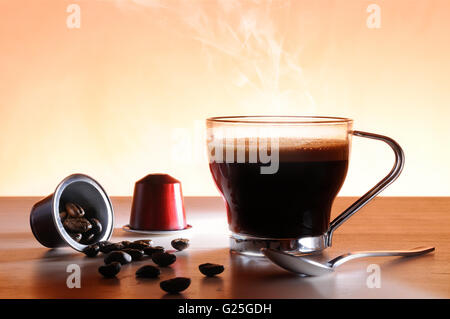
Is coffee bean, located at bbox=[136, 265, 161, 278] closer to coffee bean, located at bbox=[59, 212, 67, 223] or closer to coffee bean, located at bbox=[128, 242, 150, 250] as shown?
coffee bean, located at bbox=[128, 242, 150, 250]

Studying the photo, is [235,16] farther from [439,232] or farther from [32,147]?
[439,232]

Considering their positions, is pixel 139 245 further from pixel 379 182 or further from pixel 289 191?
pixel 379 182

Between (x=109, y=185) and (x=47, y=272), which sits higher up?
(x=47, y=272)

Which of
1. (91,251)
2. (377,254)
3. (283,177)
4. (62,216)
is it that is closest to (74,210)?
(62,216)

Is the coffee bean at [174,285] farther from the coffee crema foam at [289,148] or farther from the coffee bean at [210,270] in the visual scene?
the coffee crema foam at [289,148]

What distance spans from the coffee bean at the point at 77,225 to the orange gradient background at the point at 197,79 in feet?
8.30

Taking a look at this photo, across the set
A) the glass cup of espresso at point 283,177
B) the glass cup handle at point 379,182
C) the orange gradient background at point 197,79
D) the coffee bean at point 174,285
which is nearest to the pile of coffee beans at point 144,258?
the coffee bean at point 174,285

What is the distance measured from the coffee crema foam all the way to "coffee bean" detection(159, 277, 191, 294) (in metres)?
0.26

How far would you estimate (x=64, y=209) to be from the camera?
984 mm

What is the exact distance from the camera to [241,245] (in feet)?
2.91

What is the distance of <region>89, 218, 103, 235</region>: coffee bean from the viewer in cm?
96

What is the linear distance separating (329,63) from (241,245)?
108 inches

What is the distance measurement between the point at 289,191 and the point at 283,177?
0.02 meters
